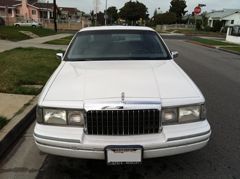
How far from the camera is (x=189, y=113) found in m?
Answer: 3.36

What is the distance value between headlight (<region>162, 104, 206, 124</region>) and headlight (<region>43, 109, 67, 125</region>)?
103 centimetres

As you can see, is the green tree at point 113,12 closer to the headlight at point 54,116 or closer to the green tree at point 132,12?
the green tree at point 132,12

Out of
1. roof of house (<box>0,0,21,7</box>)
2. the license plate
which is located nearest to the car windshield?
the license plate

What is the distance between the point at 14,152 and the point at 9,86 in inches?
119

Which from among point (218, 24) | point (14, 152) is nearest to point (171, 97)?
point (14, 152)

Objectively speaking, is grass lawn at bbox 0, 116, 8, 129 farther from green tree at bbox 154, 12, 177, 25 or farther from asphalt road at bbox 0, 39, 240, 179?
green tree at bbox 154, 12, 177, 25

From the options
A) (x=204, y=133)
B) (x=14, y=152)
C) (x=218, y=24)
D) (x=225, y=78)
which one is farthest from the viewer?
(x=218, y=24)

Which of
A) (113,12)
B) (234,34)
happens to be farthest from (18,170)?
(113,12)

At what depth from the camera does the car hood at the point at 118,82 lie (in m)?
3.30

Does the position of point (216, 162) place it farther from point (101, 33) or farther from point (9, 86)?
point (9, 86)

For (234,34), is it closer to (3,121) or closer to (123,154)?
(3,121)

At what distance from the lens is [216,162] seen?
12.7ft

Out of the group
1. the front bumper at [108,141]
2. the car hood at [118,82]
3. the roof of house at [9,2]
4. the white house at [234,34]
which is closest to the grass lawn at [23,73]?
the car hood at [118,82]

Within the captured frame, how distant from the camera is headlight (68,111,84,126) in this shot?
127 inches
